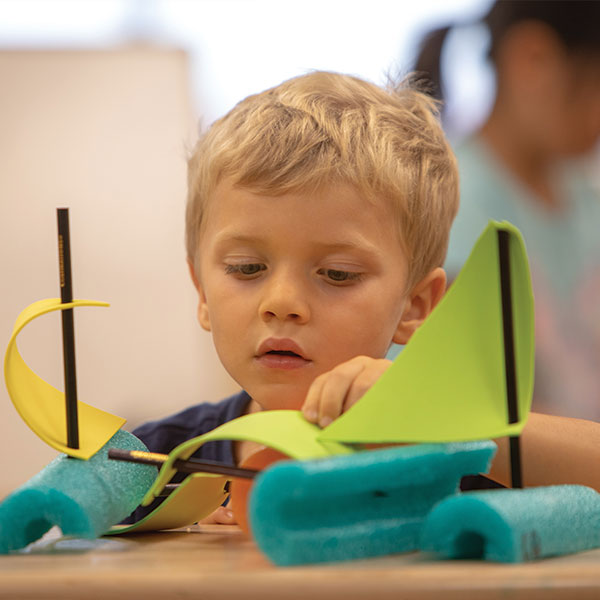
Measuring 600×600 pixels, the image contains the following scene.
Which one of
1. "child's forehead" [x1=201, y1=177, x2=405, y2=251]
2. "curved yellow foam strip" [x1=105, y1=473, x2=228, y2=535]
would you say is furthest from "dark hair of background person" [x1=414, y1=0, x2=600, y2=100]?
"curved yellow foam strip" [x1=105, y1=473, x2=228, y2=535]

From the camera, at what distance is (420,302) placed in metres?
1.04

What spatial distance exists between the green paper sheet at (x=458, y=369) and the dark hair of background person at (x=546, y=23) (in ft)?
5.72

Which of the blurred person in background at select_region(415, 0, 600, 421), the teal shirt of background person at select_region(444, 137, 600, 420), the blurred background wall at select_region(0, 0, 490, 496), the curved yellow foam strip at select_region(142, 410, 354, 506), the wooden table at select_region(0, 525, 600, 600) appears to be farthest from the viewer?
the teal shirt of background person at select_region(444, 137, 600, 420)

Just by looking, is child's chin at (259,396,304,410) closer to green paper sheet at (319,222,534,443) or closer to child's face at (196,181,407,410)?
child's face at (196,181,407,410)

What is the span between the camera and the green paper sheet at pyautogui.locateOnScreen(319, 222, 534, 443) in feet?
1.76

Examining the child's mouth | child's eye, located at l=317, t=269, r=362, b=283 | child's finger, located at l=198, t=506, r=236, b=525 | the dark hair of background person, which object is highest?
the dark hair of background person

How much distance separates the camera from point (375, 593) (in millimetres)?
414

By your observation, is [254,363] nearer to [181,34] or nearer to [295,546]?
[295,546]

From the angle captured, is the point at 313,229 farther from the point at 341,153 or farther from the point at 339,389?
the point at 339,389

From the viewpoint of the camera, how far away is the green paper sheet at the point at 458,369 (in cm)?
54

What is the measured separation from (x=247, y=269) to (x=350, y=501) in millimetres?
410

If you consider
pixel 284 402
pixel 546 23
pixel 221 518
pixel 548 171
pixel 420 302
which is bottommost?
pixel 221 518

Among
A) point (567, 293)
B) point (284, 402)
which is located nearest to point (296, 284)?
point (284, 402)

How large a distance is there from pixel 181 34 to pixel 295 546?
244 centimetres
